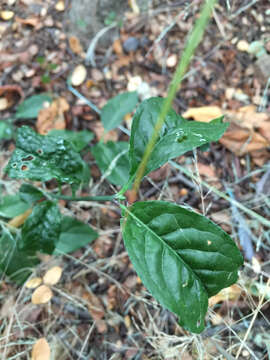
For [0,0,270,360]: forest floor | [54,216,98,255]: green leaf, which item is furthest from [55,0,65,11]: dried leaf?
[54,216,98,255]: green leaf

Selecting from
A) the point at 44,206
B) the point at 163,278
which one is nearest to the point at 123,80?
the point at 44,206

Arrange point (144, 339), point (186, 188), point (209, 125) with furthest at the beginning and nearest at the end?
point (186, 188) → point (144, 339) → point (209, 125)

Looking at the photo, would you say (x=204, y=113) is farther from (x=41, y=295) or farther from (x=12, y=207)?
(x=41, y=295)

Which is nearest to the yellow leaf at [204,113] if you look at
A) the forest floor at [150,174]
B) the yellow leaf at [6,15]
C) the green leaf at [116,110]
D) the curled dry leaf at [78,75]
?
the forest floor at [150,174]

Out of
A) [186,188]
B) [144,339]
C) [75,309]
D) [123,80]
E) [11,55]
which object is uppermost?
[11,55]

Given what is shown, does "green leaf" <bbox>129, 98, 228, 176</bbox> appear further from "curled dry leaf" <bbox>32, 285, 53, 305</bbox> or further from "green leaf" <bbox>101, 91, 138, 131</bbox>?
"curled dry leaf" <bbox>32, 285, 53, 305</bbox>

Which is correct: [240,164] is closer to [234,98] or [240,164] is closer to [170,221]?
[234,98]

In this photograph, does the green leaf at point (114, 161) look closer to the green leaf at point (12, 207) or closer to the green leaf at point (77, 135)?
the green leaf at point (77, 135)
